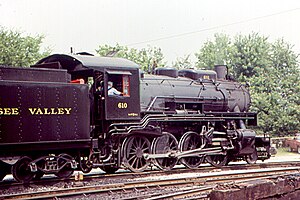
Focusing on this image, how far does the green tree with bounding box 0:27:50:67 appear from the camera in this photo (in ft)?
102

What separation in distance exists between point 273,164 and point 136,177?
6.06 meters

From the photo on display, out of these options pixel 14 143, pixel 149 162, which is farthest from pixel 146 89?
pixel 14 143

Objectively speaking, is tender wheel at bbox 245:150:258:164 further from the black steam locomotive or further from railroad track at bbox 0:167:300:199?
railroad track at bbox 0:167:300:199

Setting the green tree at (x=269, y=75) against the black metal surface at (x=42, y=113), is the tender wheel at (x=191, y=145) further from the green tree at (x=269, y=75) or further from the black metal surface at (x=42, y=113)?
the green tree at (x=269, y=75)

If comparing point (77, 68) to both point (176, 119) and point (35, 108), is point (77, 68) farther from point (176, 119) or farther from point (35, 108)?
point (176, 119)

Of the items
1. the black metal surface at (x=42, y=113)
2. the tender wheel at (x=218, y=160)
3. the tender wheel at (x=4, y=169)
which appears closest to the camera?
the black metal surface at (x=42, y=113)

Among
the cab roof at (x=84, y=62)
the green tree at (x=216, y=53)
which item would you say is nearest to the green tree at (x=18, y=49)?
the green tree at (x=216, y=53)

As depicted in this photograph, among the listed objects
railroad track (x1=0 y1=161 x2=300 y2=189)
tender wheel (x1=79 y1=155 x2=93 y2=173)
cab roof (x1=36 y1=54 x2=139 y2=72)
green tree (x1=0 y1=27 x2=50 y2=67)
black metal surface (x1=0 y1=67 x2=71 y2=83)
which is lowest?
railroad track (x1=0 y1=161 x2=300 y2=189)

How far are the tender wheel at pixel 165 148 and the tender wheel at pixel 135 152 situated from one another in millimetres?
287

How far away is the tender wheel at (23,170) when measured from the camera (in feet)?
37.0

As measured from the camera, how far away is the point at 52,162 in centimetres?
1182

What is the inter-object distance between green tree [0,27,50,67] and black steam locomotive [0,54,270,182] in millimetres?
17130

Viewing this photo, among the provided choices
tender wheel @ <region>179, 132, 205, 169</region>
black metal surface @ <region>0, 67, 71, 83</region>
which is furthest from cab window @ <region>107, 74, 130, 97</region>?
tender wheel @ <region>179, 132, 205, 169</region>

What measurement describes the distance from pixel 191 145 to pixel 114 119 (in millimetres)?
3614
